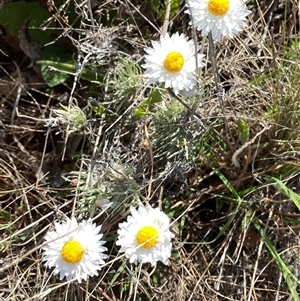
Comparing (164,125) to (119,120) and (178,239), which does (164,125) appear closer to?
(119,120)

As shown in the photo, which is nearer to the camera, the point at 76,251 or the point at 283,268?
the point at 76,251

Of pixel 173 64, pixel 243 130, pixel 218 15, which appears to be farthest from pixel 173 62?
pixel 243 130

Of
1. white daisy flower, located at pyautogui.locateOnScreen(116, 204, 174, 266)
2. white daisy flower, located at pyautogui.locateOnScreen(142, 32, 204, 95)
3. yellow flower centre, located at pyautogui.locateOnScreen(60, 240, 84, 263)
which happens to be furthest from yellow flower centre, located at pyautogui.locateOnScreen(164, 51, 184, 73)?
yellow flower centre, located at pyautogui.locateOnScreen(60, 240, 84, 263)

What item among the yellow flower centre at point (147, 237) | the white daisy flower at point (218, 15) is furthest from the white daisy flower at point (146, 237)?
the white daisy flower at point (218, 15)

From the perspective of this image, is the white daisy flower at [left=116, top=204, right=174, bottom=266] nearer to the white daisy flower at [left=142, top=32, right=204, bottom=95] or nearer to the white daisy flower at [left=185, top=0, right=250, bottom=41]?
the white daisy flower at [left=142, top=32, right=204, bottom=95]

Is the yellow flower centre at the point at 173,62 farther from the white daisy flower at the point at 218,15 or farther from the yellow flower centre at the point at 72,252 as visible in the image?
the yellow flower centre at the point at 72,252

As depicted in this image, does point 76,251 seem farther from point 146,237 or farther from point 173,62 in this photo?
point 173,62
